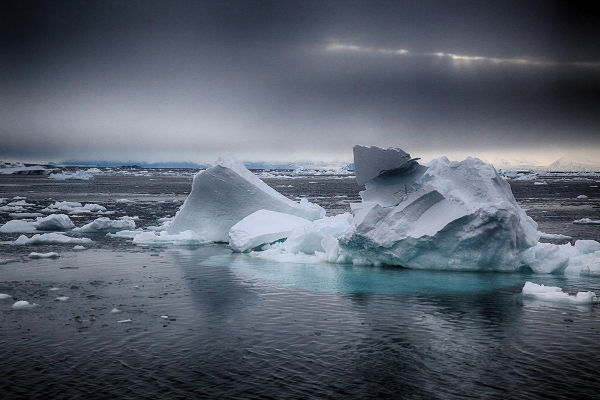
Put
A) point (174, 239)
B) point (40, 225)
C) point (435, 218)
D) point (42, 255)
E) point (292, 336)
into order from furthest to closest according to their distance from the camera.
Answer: point (40, 225) < point (174, 239) < point (42, 255) < point (435, 218) < point (292, 336)

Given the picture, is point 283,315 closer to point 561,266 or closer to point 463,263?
point 463,263

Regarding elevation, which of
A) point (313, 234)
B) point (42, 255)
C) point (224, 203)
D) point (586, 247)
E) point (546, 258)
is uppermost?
point (224, 203)

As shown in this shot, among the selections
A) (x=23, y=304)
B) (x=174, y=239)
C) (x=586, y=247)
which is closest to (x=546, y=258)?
(x=586, y=247)

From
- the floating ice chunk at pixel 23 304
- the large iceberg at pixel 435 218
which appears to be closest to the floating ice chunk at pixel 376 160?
the large iceberg at pixel 435 218

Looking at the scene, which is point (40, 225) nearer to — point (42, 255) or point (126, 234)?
point (126, 234)

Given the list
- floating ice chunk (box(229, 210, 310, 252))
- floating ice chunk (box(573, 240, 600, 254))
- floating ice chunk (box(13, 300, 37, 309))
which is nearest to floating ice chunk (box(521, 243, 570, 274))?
floating ice chunk (box(573, 240, 600, 254))

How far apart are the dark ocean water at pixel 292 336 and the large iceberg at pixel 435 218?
0.58m

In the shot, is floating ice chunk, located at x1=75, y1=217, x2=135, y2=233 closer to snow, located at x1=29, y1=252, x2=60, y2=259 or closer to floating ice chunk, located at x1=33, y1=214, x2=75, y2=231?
floating ice chunk, located at x1=33, y1=214, x2=75, y2=231

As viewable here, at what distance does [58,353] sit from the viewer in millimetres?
8031

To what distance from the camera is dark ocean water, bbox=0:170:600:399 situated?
6988 millimetres

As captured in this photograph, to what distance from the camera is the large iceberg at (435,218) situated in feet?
45.2

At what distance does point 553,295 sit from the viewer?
439 inches

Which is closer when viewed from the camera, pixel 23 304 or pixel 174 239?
pixel 23 304

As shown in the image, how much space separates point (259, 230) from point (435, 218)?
5849 millimetres
